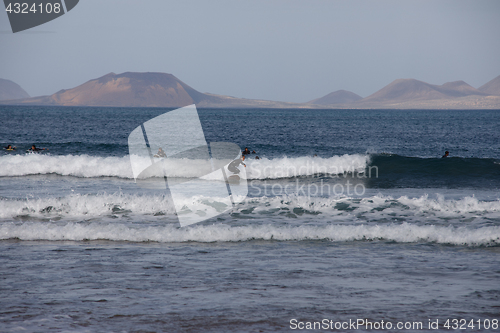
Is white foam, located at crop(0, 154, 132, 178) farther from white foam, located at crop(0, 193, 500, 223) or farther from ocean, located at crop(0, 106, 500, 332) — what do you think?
white foam, located at crop(0, 193, 500, 223)

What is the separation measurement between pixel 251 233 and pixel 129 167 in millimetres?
13750

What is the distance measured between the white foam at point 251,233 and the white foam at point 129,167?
10.8 metres

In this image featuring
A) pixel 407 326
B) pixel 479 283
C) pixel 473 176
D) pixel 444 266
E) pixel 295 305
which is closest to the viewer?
pixel 407 326

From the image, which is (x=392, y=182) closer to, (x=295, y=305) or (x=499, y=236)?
(x=499, y=236)

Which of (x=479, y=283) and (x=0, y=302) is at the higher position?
(x=0, y=302)

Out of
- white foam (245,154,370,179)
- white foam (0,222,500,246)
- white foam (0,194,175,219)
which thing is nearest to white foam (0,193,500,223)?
white foam (0,194,175,219)

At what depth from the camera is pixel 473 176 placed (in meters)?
20.9

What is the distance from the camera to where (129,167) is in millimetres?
21500

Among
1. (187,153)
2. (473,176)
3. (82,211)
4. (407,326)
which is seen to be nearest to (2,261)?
(82,211)

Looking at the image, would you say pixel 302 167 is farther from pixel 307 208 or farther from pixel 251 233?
pixel 251 233

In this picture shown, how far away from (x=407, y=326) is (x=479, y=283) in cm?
232

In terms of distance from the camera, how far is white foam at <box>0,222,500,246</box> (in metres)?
9.38

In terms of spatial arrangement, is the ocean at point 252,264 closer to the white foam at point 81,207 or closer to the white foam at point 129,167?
the white foam at point 81,207

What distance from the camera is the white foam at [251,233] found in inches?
369
